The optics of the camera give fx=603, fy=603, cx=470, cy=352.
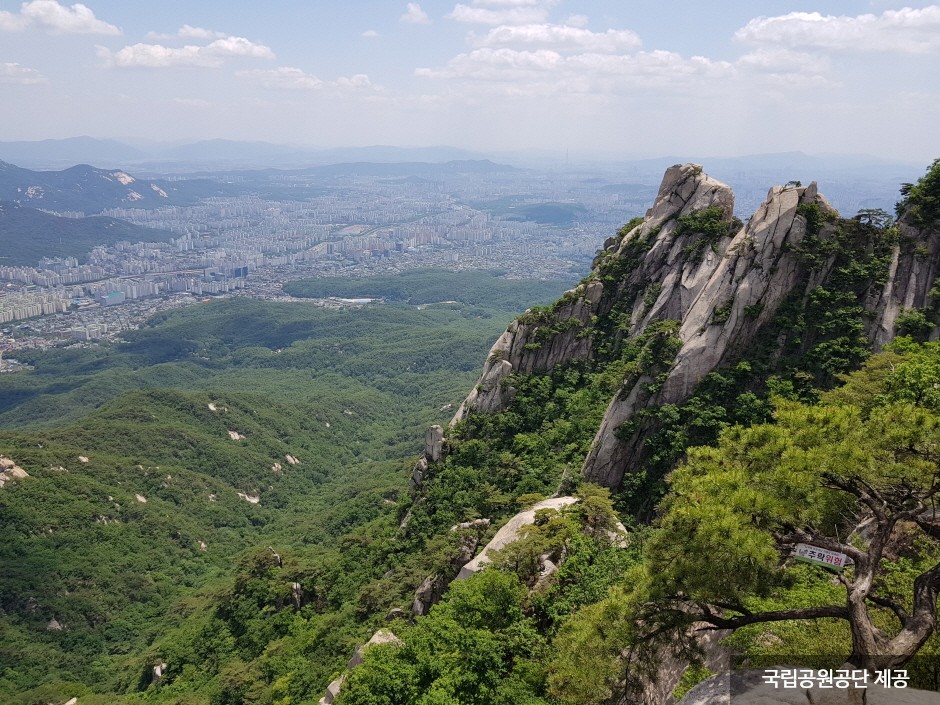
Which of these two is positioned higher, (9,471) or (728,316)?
(728,316)

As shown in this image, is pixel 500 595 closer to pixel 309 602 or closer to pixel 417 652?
pixel 417 652

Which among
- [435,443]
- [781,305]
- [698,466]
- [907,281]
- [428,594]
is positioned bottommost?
[428,594]

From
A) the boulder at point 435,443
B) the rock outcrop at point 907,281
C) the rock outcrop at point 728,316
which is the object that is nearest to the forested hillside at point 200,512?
the boulder at point 435,443

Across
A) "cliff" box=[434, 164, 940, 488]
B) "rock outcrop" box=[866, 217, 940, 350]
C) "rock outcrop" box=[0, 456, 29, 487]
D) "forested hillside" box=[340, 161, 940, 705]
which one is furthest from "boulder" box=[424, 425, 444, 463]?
"rock outcrop" box=[0, 456, 29, 487]

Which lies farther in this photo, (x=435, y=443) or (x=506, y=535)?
(x=435, y=443)

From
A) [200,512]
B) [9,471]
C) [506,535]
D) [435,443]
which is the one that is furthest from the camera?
[200,512]

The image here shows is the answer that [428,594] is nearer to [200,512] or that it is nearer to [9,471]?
[200,512]

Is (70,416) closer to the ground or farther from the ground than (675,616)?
closer to the ground

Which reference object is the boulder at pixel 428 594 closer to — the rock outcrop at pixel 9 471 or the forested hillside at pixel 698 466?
the forested hillside at pixel 698 466

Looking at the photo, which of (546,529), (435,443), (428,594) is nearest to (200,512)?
(435,443)

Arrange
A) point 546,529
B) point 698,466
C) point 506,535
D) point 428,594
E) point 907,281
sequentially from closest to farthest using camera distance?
point 698,466, point 546,529, point 506,535, point 428,594, point 907,281

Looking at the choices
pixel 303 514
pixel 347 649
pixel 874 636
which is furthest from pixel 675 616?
pixel 303 514
